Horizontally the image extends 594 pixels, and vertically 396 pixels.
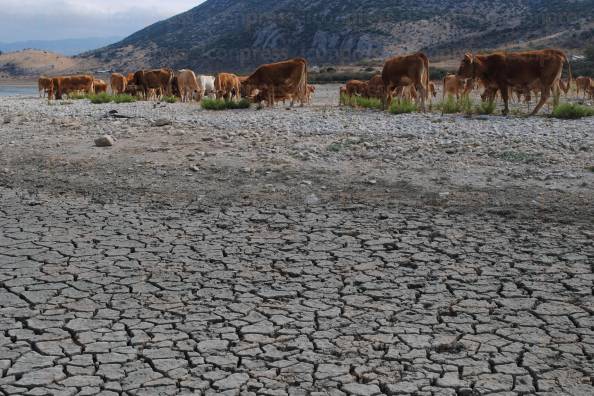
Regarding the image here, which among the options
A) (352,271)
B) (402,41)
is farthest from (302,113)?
(402,41)

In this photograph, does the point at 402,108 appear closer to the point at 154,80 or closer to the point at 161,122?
the point at 161,122

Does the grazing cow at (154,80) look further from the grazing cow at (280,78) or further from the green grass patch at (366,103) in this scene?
the green grass patch at (366,103)

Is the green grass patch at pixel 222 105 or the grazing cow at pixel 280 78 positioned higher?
the grazing cow at pixel 280 78

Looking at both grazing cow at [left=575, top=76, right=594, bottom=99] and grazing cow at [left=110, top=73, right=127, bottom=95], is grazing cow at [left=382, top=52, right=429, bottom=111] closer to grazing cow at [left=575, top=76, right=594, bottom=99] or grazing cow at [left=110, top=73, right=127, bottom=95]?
grazing cow at [left=575, top=76, right=594, bottom=99]

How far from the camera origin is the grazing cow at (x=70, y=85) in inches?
1162

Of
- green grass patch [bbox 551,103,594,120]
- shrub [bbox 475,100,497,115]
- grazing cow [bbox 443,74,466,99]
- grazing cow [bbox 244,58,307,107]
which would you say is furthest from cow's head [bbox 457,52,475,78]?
grazing cow [bbox 443,74,466,99]

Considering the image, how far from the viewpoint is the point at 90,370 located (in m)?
3.92

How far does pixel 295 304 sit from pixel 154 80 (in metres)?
24.4

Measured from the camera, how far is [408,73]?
17.1 meters

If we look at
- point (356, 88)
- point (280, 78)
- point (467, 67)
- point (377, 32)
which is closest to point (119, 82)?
point (356, 88)

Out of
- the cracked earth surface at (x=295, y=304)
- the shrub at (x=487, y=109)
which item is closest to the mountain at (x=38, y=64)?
the shrub at (x=487, y=109)

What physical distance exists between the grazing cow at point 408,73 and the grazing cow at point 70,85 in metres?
16.5

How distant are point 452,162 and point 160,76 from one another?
2052 cm

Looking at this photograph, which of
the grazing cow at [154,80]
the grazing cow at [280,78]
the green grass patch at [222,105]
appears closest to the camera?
the green grass patch at [222,105]
